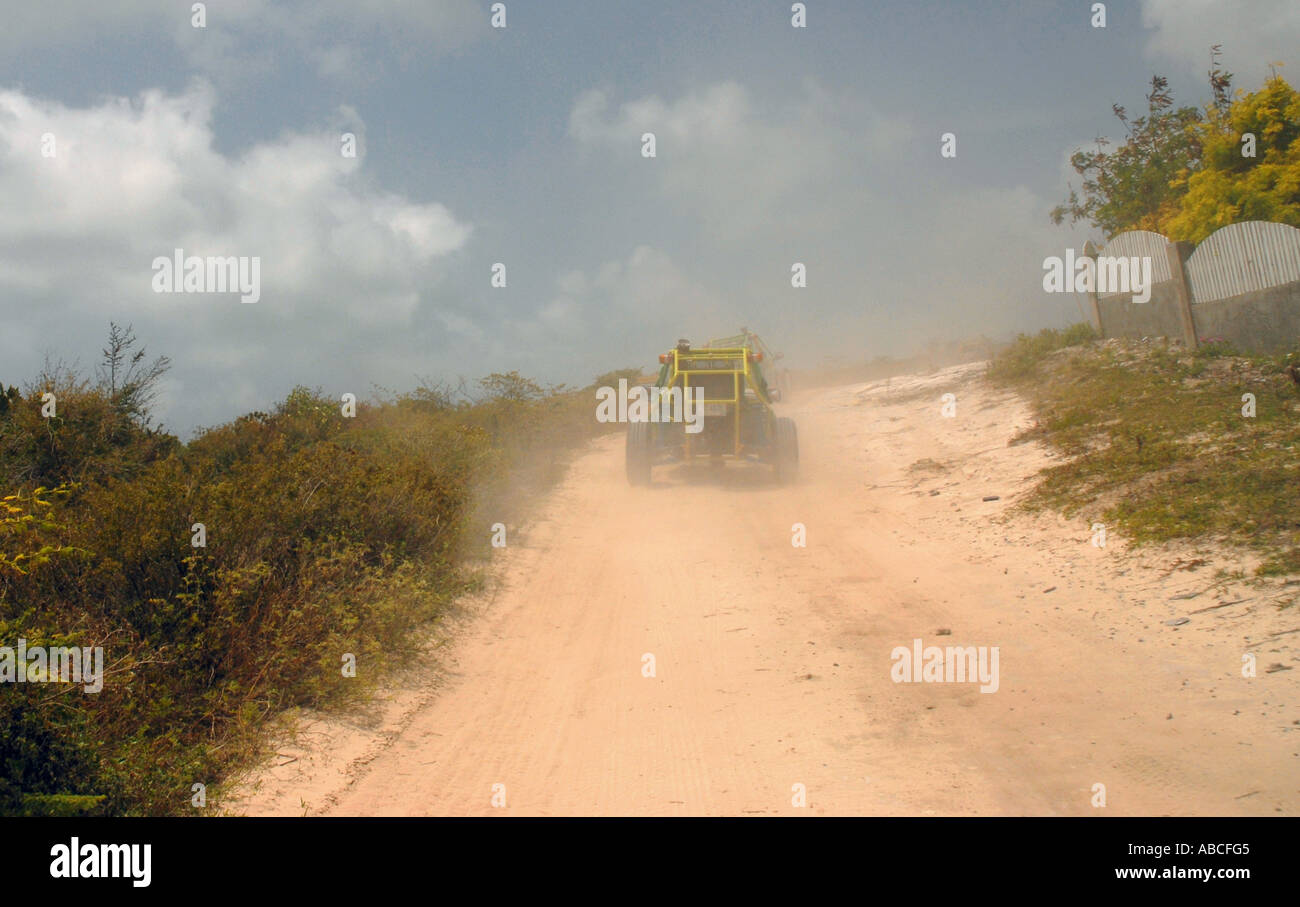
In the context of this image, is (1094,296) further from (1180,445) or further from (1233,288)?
(1180,445)

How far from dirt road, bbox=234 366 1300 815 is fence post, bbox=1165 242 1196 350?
18.4 feet

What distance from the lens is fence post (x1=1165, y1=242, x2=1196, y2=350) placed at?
1252 cm

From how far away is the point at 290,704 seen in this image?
4945mm

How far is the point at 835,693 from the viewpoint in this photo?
533 cm

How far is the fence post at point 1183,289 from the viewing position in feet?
41.1

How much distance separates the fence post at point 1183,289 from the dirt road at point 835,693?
18.4 feet

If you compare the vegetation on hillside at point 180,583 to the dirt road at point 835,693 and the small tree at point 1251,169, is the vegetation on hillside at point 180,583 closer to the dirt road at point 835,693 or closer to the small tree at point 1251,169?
the dirt road at point 835,693

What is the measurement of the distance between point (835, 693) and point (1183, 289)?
11.2 meters

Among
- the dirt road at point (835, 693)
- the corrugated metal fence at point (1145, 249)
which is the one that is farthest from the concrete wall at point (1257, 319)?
the dirt road at point (835, 693)

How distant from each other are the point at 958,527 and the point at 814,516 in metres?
2.12

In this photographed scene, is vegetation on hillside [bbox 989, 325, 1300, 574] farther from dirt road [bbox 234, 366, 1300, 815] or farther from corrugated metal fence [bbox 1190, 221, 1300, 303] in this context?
corrugated metal fence [bbox 1190, 221, 1300, 303]

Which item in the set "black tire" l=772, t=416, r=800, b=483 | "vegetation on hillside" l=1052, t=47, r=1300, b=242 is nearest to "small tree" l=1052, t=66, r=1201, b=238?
"vegetation on hillside" l=1052, t=47, r=1300, b=242
